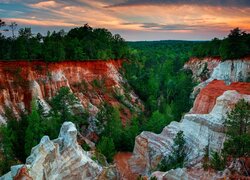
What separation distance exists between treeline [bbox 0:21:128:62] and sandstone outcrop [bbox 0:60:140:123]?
125 cm

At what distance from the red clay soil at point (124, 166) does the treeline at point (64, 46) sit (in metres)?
18.6

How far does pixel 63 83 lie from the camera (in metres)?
53.9

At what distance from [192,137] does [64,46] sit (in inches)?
1238

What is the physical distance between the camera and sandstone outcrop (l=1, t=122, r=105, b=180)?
24125 mm

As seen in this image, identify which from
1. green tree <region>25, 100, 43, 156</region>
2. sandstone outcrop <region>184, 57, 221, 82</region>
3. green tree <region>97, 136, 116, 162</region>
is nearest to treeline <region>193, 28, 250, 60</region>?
sandstone outcrop <region>184, 57, 221, 82</region>

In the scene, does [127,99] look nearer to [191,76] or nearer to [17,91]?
[191,76]

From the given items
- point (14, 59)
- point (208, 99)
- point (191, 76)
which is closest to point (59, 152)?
point (208, 99)

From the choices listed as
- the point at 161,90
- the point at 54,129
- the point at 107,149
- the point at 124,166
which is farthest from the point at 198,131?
the point at 161,90

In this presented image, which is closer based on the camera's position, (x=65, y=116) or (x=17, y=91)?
(x=65, y=116)

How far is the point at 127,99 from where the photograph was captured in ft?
208

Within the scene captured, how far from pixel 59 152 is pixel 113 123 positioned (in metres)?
20.7

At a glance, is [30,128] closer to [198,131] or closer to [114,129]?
[114,129]

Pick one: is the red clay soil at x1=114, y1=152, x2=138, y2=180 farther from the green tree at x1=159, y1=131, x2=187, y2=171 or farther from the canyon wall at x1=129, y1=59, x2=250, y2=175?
the green tree at x1=159, y1=131, x2=187, y2=171

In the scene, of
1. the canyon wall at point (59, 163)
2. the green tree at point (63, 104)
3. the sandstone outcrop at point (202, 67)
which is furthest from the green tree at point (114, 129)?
the sandstone outcrop at point (202, 67)
